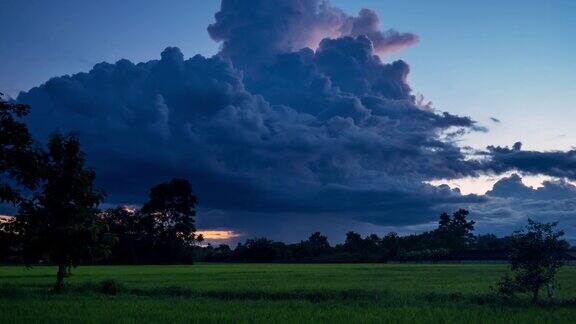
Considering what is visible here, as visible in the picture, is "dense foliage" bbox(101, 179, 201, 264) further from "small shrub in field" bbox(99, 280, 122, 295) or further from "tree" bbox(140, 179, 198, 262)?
"small shrub in field" bbox(99, 280, 122, 295)

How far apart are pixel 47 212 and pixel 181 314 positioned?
1495 centimetres

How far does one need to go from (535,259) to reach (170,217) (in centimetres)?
8884

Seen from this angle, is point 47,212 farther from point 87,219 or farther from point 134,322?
point 134,322

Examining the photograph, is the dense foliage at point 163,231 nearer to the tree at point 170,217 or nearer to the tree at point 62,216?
the tree at point 170,217

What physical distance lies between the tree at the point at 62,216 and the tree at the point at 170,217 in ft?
249

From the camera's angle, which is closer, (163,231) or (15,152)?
(15,152)

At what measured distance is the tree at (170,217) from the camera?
357 ft

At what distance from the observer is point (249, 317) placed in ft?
67.4

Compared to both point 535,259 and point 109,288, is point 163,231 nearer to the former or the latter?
point 109,288

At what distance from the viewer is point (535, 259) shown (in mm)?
27266

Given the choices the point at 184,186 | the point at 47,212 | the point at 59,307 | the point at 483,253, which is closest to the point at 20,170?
the point at 47,212

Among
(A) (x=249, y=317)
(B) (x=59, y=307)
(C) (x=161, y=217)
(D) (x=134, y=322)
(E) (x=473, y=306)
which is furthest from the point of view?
(C) (x=161, y=217)

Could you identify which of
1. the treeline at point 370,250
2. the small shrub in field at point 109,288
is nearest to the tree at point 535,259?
the small shrub in field at point 109,288

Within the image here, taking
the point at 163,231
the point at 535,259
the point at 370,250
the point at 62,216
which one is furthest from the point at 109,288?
the point at 370,250
